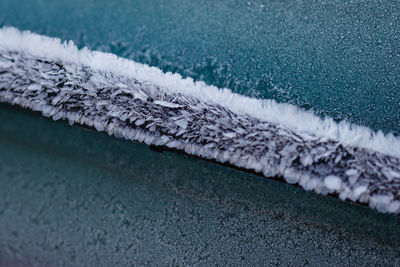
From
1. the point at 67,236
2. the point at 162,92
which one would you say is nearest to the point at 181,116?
the point at 162,92

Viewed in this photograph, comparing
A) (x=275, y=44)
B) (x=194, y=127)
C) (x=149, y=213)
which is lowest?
(x=149, y=213)

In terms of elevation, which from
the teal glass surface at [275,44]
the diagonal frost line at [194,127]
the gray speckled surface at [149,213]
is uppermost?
the teal glass surface at [275,44]

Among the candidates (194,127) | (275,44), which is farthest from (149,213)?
(275,44)

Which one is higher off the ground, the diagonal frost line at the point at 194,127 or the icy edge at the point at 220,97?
the icy edge at the point at 220,97

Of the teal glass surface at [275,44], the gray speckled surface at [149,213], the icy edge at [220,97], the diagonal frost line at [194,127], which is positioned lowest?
the gray speckled surface at [149,213]

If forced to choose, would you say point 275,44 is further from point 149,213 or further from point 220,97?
point 149,213
